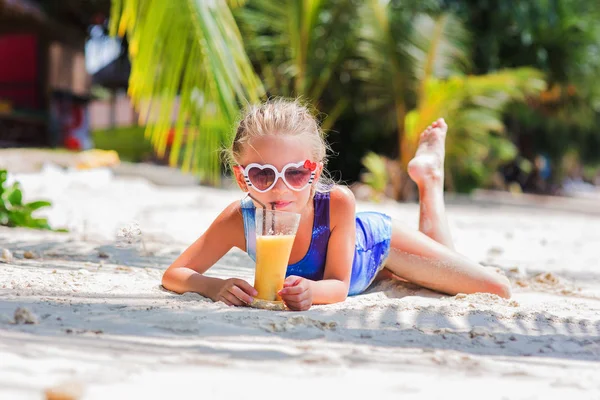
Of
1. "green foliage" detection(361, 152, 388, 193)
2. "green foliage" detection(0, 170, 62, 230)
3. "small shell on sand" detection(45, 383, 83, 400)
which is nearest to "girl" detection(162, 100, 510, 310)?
"small shell on sand" detection(45, 383, 83, 400)

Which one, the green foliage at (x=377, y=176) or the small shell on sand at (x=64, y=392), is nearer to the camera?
the small shell on sand at (x=64, y=392)

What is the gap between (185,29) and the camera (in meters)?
3.74

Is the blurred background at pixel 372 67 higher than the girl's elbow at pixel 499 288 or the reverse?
higher

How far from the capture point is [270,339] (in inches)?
68.2

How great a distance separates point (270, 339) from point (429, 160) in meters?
1.78

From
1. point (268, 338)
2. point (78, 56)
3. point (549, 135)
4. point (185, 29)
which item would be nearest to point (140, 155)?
point (78, 56)

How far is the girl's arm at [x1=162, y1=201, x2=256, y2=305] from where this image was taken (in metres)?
2.33

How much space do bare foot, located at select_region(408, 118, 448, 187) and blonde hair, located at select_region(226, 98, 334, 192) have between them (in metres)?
0.95

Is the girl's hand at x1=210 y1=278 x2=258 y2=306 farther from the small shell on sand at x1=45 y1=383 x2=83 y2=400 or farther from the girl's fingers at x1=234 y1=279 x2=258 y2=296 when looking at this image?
the small shell on sand at x1=45 y1=383 x2=83 y2=400

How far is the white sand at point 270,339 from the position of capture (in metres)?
1.39

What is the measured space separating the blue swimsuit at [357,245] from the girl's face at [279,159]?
0.14 metres

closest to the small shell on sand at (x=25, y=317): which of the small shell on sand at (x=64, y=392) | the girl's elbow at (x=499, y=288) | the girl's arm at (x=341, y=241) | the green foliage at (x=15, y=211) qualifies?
the small shell on sand at (x=64, y=392)

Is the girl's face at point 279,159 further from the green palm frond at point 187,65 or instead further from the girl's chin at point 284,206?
the green palm frond at point 187,65

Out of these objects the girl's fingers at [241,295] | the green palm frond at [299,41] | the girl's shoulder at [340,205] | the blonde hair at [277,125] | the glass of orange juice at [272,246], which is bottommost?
the girl's fingers at [241,295]
